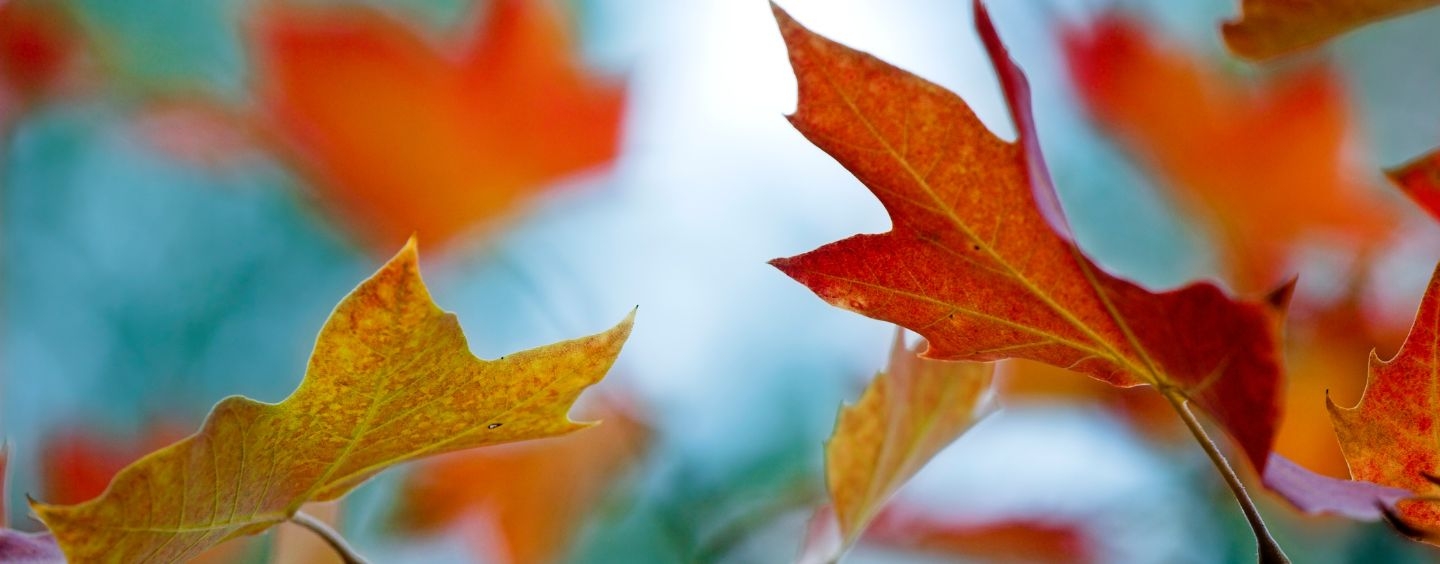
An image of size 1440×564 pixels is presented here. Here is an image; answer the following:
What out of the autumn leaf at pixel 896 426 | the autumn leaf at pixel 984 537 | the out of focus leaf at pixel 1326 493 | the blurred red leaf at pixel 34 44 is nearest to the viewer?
the out of focus leaf at pixel 1326 493

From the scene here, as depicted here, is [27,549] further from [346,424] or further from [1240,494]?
[1240,494]

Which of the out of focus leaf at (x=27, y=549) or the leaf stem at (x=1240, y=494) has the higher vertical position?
the out of focus leaf at (x=27, y=549)

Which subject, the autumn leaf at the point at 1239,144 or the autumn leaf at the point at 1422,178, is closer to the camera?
the autumn leaf at the point at 1422,178

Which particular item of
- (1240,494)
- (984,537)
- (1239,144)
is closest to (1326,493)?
(1240,494)

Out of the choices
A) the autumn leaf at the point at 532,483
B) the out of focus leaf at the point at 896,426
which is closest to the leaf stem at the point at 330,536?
the out of focus leaf at the point at 896,426

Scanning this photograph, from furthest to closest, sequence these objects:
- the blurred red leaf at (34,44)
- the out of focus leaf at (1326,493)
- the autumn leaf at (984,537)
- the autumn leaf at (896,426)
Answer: the blurred red leaf at (34,44), the autumn leaf at (984,537), the autumn leaf at (896,426), the out of focus leaf at (1326,493)

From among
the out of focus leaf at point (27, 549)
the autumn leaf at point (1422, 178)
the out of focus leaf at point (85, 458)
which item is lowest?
the autumn leaf at point (1422, 178)

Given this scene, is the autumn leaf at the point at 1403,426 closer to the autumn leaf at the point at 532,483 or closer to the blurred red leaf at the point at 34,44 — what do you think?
the autumn leaf at the point at 532,483
